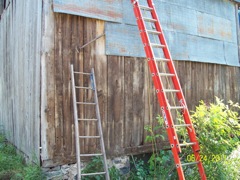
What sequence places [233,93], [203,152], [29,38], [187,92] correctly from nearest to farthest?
[203,152]
[29,38]
[187,92]
[233,93]

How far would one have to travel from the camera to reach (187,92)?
Result: 7016 millimetres

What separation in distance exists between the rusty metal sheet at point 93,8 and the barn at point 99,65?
0.02 m

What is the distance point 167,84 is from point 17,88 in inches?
138

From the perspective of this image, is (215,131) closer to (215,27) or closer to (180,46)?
(180,46)

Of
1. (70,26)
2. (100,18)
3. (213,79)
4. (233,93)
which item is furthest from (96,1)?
(233,93)

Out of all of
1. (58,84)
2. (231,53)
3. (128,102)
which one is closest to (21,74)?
(58,84)

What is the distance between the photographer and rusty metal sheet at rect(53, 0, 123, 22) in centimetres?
509

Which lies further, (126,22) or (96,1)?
(126,22)

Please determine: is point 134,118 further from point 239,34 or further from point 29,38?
point 239,34

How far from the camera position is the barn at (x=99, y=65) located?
16.4 feet
